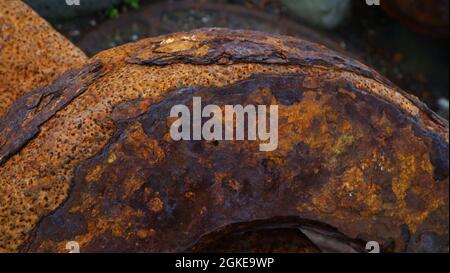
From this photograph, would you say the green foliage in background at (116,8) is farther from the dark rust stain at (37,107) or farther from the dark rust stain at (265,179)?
the dark rust stain at (265,179)

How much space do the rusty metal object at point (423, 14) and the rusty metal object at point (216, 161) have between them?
6.49 ft

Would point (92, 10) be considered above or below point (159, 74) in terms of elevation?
above

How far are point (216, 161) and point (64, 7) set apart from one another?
2236mm

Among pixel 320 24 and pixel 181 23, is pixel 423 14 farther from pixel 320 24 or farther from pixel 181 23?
pixel 181 23

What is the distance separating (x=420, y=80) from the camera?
3.87 metres

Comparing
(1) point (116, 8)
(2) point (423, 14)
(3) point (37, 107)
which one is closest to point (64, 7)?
(1) point (116, 8)

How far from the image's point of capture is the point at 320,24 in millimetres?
3766

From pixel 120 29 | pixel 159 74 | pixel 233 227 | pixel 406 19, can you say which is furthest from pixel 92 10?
pixel 233 227

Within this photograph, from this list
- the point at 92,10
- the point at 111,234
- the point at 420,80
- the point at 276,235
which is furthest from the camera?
the point at 420,80

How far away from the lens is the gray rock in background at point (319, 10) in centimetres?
371

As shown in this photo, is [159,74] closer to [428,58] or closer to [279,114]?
[279,114]

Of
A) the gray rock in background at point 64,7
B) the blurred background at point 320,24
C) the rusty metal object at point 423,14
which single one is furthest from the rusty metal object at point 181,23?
the rusty metal object at point 423,14

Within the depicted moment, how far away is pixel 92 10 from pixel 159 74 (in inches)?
83.6

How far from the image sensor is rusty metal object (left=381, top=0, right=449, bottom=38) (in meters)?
3.30
